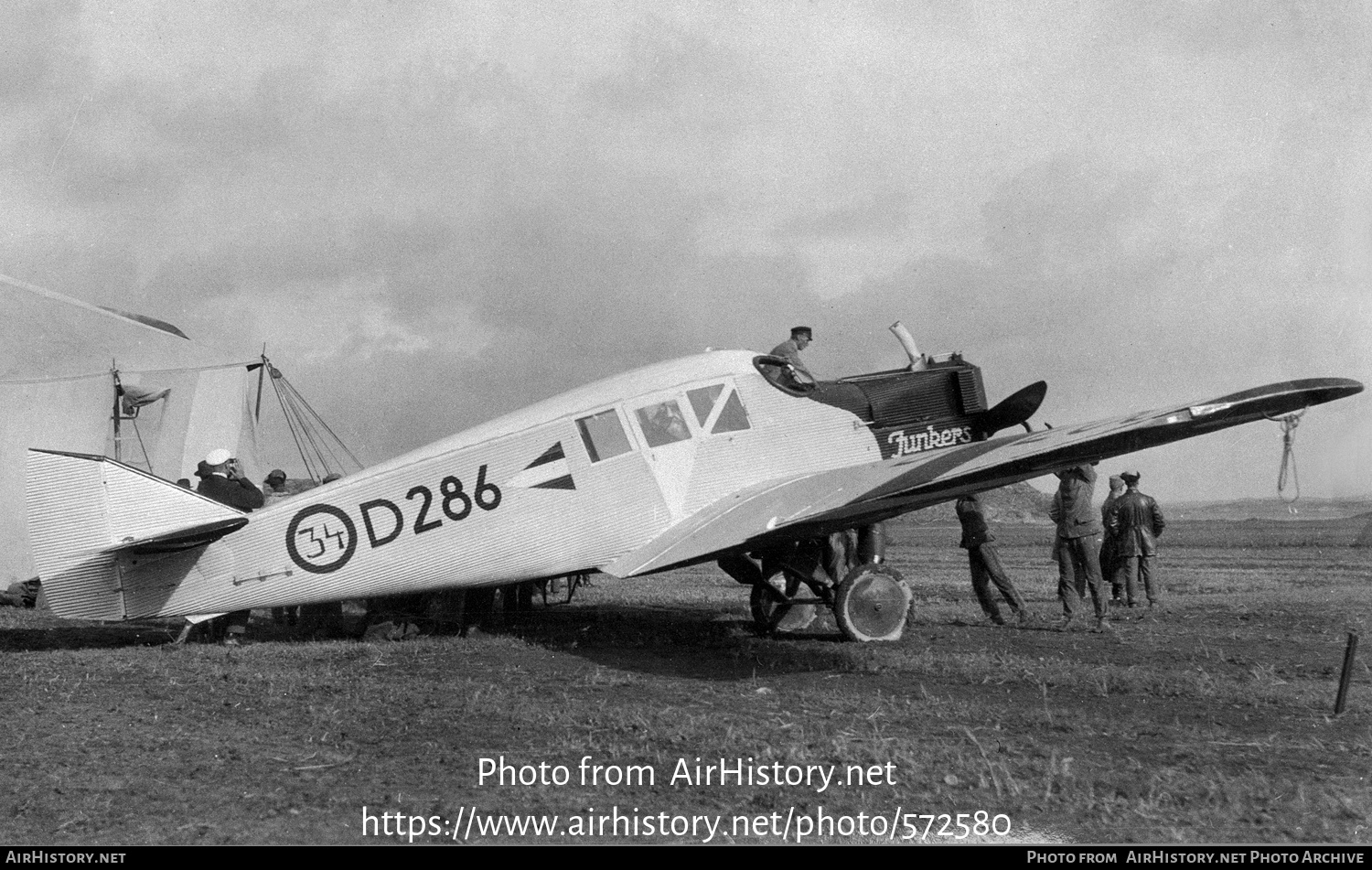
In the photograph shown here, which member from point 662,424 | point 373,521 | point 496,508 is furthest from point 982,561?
point 373,521

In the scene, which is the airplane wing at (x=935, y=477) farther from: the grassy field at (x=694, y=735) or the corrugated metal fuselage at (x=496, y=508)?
the grassy field at (x=694, y=735)

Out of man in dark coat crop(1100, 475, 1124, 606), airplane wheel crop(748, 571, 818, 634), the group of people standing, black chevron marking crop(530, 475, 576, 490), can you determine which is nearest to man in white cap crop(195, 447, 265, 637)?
black chevron marking crop(530, 475, 576, 490)

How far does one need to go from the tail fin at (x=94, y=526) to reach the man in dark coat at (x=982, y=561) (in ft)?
24.2

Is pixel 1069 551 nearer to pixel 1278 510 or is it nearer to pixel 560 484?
pixel 560 484

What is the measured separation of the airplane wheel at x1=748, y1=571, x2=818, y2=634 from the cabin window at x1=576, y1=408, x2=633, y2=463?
2.19 metres

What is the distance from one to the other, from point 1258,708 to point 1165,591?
33.1 feet

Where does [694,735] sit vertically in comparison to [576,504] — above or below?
below

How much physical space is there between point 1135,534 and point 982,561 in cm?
388

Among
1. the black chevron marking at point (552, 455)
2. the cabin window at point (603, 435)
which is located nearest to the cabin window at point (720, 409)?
the cabin window at point (603, 435)

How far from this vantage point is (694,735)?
20.6 feet

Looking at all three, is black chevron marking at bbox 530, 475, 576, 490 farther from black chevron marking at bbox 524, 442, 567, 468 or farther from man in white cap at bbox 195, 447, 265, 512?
man in white cap at bbox 195, 447, 265, 512

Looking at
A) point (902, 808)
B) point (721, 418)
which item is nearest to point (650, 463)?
point (721, 418)

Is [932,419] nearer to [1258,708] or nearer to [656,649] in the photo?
[656,649]

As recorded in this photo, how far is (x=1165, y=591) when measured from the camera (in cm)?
1639
